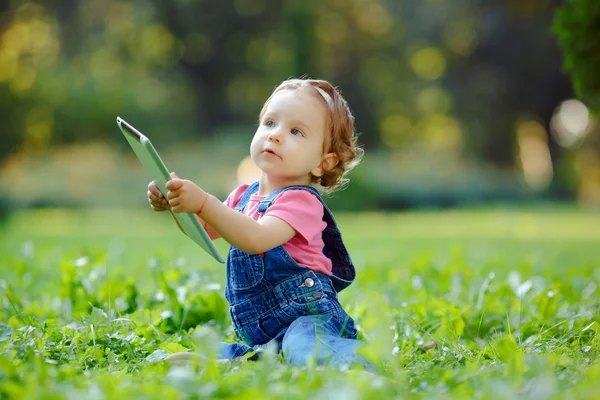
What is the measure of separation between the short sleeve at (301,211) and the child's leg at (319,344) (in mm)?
287

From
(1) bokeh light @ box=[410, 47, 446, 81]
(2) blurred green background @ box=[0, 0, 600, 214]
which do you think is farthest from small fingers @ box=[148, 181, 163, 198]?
(1) bokeh light @ box=[410, 47, 446, 81]

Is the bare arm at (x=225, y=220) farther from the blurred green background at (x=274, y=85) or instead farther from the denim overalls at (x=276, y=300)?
the blurred green background at (x=274, y=85)

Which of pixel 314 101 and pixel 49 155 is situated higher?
pixel 314 101

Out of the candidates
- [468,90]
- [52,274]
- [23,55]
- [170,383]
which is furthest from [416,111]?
[170,383]

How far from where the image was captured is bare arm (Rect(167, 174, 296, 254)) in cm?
220

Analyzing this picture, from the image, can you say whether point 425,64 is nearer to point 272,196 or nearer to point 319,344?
point 272,196

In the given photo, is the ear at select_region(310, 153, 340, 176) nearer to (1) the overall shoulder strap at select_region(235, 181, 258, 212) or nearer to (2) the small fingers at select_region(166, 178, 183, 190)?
(1) the overall shoulder strap at select_region(235, 181, 258, 212)

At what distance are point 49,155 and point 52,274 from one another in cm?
1387

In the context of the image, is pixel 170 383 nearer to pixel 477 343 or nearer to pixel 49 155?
pixel 477 343

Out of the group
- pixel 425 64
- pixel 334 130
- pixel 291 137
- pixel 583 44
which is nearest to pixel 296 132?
pixel 291 137

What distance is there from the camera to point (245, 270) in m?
2.55

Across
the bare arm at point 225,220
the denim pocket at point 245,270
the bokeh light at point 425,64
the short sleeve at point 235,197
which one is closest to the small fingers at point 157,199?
the bare arm at point 225,220

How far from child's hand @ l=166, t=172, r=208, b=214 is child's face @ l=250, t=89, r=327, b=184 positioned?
421 mm

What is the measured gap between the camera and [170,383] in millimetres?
1747
